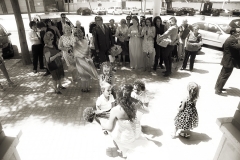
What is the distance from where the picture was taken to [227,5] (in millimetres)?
38125

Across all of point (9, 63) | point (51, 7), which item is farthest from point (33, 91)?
point (51, 7)

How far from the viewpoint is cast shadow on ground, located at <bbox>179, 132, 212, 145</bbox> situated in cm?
392

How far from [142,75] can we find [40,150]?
4.72 metres

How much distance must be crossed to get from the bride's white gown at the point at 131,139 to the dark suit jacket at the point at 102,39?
150 inches

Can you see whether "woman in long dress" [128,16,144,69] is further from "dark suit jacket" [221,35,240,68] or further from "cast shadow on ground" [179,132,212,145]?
"cast shadow on ground" [179,132,212,145]

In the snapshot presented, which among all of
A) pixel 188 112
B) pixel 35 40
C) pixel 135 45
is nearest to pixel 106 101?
pixel 188 112

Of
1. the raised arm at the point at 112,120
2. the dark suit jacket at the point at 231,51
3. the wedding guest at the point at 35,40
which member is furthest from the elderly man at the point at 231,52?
the wedding guest at the point at 35,40

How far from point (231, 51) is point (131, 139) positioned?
13.4ft

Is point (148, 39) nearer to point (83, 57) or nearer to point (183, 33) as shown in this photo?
point (183, 33)

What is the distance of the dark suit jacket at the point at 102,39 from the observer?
5963 millimetres

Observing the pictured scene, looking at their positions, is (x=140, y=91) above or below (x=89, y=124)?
above

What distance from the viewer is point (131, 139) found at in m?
2.82

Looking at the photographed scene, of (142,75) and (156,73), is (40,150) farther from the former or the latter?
(156,73)

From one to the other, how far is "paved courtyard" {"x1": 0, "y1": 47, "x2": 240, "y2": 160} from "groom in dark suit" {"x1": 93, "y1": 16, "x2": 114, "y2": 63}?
4.05 ft
